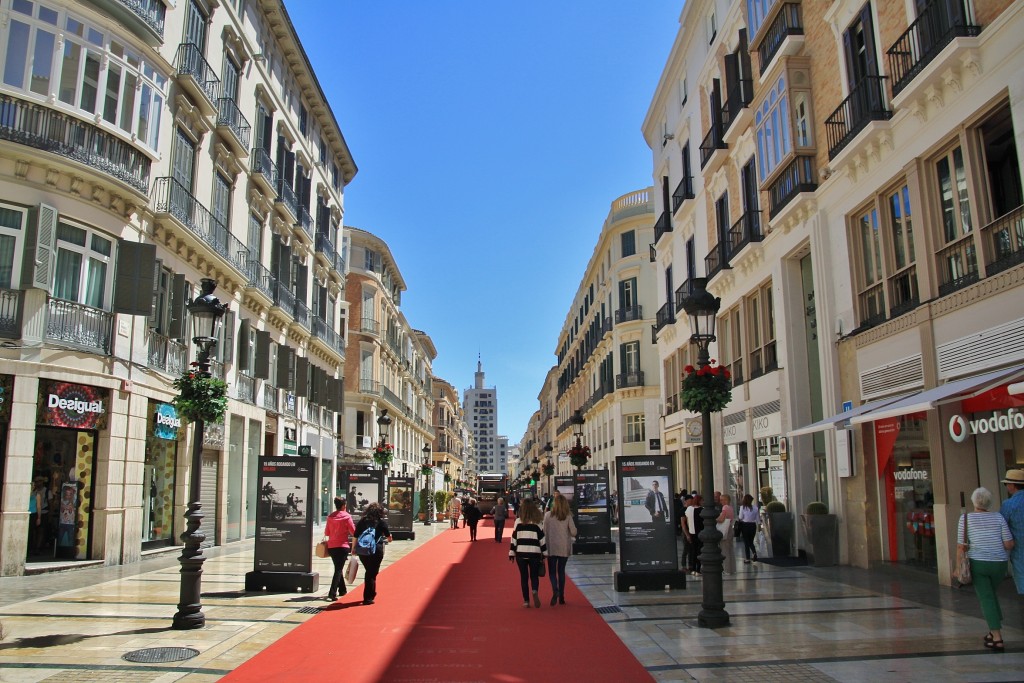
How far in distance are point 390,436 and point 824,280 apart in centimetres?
4251

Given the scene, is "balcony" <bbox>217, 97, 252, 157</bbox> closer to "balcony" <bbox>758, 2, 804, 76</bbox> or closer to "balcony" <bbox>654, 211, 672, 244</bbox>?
"balcony" <bbox>758, 2, 804, 76</bbox>

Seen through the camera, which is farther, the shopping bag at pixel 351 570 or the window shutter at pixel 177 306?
the window shutter at pixel 177 306

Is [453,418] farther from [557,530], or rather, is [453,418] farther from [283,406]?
[557,530]

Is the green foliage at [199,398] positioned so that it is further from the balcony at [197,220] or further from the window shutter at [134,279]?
the balcony at [197,220]

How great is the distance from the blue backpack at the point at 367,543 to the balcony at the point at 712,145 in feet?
56.2

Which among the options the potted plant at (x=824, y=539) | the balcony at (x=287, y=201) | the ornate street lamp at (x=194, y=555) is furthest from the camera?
the balcony at (x=287, y=201)

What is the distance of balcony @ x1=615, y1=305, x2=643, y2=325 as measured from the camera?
149ft

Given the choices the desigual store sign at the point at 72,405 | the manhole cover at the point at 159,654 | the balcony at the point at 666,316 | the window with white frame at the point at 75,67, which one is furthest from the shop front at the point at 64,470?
the balcony at the point at 666,316

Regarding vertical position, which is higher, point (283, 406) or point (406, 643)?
point (283, 406)

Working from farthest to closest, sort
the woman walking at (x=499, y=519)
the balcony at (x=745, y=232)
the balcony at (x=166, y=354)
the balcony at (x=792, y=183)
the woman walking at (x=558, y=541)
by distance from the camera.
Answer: the woman walking at (x=499, y=519), the balcony at (x=745, y=232), the balcony at (x=166, y=354), the balcony at (x=792, y=183), the woman walking at (x=558, y=541)

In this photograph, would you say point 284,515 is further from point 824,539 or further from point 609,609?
point 824,539

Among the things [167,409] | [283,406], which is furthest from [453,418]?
[167,409]

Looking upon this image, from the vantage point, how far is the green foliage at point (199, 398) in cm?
1120

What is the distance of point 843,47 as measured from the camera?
16594 millimetres
